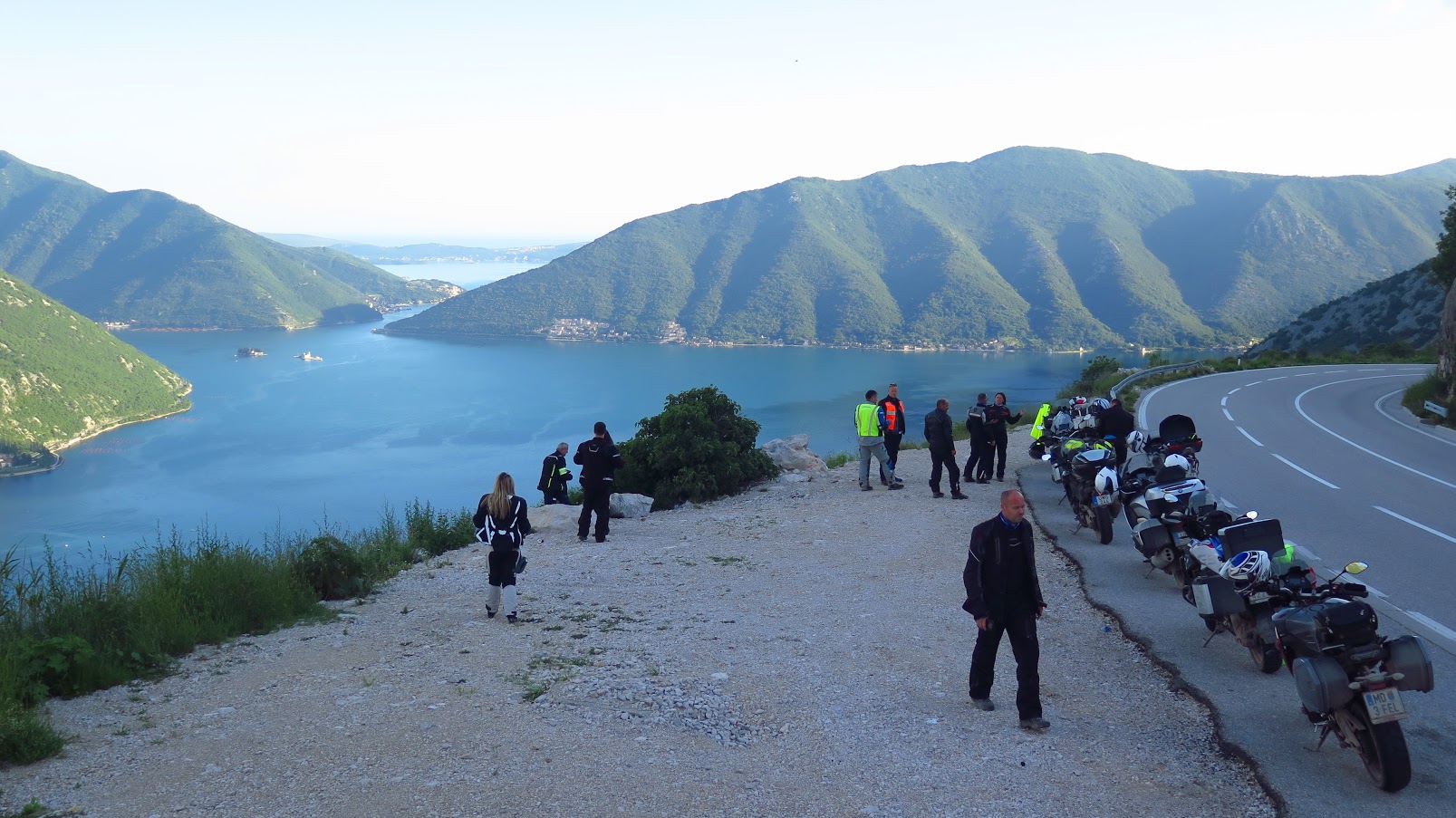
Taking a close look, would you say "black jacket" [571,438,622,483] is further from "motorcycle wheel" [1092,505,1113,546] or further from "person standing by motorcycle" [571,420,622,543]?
"motorcycle wheel" [1092,505,1113,546]

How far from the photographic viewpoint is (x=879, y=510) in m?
12.9

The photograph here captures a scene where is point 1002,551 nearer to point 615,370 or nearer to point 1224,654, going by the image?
point 1224,654

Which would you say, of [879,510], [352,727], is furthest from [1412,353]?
[352,727]

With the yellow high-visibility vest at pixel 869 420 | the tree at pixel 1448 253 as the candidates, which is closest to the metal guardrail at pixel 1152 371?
the tree at pixel 1448 253

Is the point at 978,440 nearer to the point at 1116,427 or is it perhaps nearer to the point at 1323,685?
the point at 1116,427

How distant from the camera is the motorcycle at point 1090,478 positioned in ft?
32.7

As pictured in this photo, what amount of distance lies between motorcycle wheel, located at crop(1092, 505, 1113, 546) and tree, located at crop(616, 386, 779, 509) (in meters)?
7.75

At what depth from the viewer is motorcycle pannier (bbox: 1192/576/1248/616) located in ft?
19.7

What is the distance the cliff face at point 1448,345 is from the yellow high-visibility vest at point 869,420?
15.5 metres

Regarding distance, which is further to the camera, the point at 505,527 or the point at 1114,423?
the point at 1114,423

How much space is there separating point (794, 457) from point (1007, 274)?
536ft

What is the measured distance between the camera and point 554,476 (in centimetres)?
1344

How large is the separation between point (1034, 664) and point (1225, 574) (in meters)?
1.79

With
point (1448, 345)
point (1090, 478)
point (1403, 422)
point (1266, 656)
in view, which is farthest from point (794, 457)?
point (1448, 345)
